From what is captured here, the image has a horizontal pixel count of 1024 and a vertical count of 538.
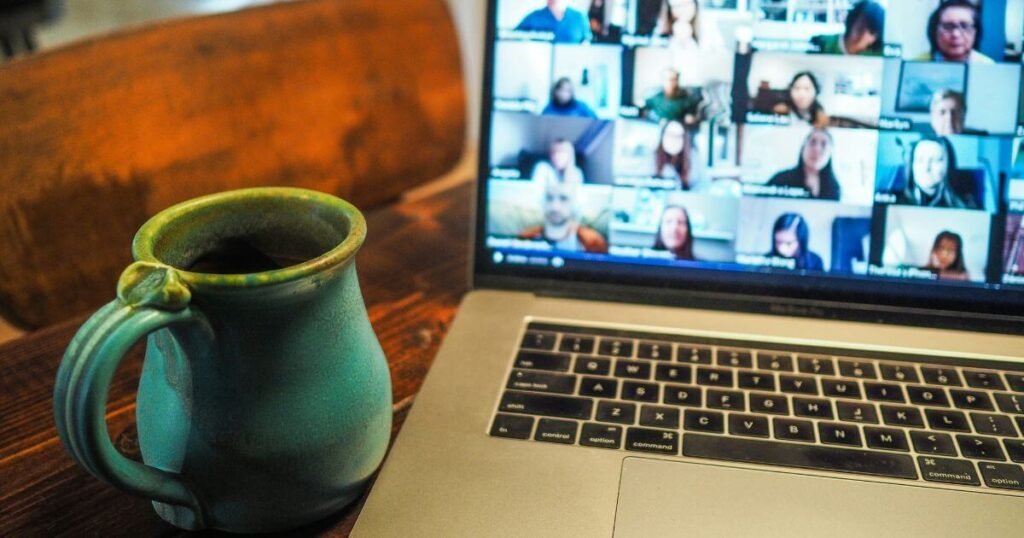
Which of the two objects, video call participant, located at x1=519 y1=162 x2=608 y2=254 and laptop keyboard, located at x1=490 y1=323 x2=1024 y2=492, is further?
video call participant, located at x1=519 y1=162 x2=608 y2=254

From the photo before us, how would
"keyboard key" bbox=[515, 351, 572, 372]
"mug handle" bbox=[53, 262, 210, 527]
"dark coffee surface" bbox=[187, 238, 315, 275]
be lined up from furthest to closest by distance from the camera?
"keyboard key" bbox=[515, 351, 572, 372] → "dark coffee surface" bbox=[187, 238, 315, 275] → "mug handle" bbox=[53, 262, 210, 527]

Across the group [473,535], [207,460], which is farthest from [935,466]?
[207,460]

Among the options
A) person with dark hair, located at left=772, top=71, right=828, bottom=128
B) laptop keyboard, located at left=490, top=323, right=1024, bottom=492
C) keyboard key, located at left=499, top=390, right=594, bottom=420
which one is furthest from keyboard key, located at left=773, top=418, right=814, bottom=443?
person with dark hair, located at left=772, top=71, right=828, bottom=128

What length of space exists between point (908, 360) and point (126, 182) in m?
0.71

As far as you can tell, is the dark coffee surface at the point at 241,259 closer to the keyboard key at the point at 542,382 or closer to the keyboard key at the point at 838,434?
the keyboard key at the point at 542,382

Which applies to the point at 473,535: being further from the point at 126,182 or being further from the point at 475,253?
the point at 126,182

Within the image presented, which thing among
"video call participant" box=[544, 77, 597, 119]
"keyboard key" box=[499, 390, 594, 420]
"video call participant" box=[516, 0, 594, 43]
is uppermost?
"video call participant" box=[516, 0, 594, 43]

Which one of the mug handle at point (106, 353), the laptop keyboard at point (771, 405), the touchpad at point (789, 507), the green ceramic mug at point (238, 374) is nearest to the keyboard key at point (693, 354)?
the laptop keyboard at point (771, 405)

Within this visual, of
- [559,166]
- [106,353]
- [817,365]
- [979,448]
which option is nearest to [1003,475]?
[979,448]

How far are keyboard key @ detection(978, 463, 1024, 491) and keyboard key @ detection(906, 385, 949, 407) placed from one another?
0.05 metres

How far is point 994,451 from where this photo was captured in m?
0.45

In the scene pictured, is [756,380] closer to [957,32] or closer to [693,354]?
[693,354]

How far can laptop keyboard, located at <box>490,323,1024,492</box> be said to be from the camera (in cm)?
45

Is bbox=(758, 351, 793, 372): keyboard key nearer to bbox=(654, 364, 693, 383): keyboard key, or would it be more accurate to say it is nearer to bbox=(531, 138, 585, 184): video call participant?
bbox=(654, 364, 693, 383): keyboard key
